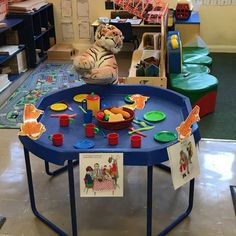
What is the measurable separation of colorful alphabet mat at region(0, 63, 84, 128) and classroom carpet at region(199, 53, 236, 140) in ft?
4.47

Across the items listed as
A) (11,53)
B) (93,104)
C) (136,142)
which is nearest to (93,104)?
(93,104)

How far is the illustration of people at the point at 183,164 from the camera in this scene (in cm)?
173

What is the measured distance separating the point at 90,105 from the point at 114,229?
2.17ft

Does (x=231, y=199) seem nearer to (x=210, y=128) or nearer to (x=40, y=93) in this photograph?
(x=210, y=128)

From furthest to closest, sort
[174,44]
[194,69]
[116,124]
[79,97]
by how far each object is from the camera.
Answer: [194,69], [174,44], [79,97], [116,124]

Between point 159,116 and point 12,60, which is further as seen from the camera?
point 12,60

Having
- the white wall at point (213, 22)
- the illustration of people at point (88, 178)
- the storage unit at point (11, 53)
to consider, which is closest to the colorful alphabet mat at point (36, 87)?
the storage unit at point (11, 53)

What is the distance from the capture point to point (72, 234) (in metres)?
1.89

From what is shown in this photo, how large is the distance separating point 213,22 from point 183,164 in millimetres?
3689

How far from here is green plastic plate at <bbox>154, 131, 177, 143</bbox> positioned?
178cm

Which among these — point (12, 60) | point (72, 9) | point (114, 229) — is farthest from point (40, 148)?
point (72, 9)

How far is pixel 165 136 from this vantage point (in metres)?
1.82

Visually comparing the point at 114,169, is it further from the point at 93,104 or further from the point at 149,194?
the point at 93,104

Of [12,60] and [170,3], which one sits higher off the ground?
[170,3]
